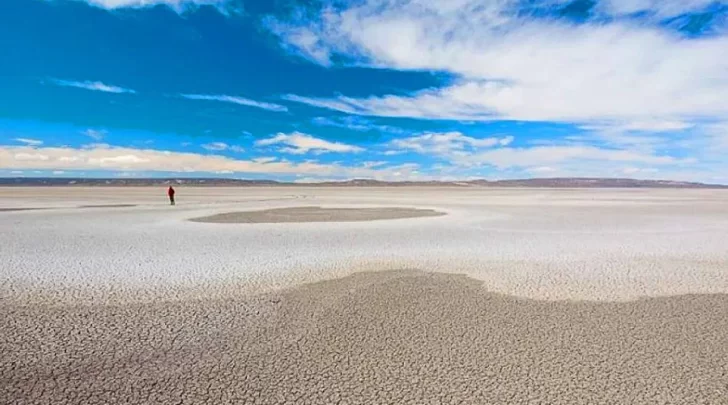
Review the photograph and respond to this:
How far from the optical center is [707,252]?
11.8 m

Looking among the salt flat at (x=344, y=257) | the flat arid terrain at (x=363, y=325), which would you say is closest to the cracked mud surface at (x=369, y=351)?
the flat arid terrain at (x=363, y=325)

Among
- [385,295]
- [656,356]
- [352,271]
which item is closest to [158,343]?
[385,295]

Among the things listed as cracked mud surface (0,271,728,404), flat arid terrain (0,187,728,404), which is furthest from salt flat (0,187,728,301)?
cracked mud surface (0,271,728,404)

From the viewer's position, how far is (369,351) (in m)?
5.14

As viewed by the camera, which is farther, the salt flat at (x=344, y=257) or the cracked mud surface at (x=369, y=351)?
the salt flat at (x=344, y=257)

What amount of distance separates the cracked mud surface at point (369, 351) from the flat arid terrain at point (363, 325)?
0.03 m

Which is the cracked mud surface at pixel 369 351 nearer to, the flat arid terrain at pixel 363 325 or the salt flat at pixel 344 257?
the flat arid terrain at pixel 363 325

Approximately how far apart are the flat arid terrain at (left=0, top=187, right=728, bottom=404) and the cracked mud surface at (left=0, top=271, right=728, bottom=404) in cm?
3

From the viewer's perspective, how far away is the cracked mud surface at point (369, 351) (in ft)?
13.7

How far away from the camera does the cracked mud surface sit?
164 inches

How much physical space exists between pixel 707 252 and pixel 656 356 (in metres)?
9.13

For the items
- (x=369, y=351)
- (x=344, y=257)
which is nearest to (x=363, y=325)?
(x=369, y=351)

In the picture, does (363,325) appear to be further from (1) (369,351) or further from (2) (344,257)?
(2) (344,257)

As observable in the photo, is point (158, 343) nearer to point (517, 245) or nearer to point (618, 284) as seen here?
point (618, 284)
